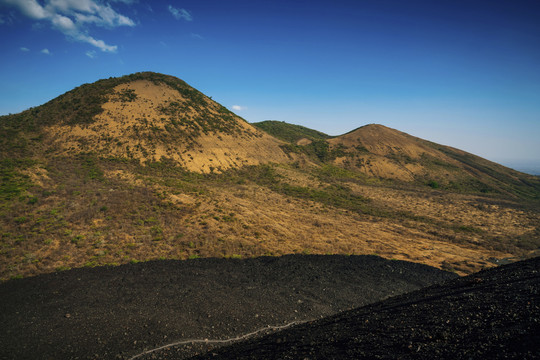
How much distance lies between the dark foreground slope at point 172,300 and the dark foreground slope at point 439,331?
2589mm

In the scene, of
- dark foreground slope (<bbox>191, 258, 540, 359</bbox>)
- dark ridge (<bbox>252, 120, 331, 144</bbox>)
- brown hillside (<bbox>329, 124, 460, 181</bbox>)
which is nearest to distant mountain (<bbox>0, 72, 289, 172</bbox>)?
brown hillside (<bbox>329, 124, 460, 181</bbox>)

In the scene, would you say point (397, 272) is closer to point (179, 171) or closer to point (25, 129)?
point (179, 171)

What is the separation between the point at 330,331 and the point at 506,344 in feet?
15.2

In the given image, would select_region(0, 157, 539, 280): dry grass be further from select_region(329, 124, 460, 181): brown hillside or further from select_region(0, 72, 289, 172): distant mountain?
select_region(329, 124, 460, 181): brown hillside

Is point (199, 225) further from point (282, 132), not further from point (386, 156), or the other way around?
point (282, 132)

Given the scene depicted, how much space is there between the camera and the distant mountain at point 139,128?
3819 centimetres

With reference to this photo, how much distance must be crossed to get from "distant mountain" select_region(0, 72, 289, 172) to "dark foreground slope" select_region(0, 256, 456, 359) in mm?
28974

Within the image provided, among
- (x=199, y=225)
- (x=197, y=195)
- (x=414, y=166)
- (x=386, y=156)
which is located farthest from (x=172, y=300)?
(x=386, y=156)

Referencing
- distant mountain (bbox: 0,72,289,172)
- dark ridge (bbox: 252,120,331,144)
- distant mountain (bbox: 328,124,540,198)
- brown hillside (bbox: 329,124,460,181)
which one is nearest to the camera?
distant mountain (bbox: 0,72,289,172)

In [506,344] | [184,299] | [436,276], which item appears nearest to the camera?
[506,344]

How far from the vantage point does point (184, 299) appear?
12.2 m

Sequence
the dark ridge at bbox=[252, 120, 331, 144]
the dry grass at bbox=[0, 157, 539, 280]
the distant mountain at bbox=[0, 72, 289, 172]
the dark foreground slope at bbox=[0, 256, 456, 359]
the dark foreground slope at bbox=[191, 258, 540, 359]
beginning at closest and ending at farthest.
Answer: the dark foreground slope at bbox=[191, 258, 540, 359], the dark foreground slope at bbox=[0, 256, 456, 359], the dry grass at bbox=[0, 157, 539, 280], the distant mountain at bbox=[0, 72, 289, 172], the dark ridge at bbox=[252, 120, 331, 144]

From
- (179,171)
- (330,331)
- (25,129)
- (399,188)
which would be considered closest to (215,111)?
(179,171)

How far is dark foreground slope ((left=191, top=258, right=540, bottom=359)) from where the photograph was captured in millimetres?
5035
